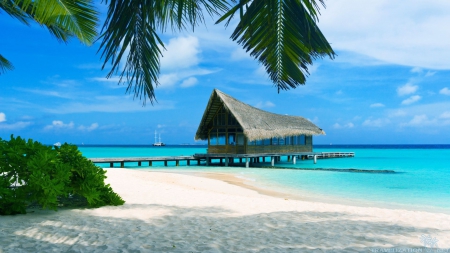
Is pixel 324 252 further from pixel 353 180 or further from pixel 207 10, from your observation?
pixel 353 180

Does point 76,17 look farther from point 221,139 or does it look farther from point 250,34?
point 221,139

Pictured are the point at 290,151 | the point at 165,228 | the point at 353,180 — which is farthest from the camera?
the point at 290,151

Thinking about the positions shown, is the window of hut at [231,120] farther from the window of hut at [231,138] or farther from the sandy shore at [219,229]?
the sandy shore at [219,229]

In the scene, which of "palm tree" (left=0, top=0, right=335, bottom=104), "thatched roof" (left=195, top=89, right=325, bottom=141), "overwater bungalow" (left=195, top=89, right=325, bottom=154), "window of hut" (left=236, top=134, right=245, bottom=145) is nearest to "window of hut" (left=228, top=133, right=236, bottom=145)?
"overwater bungalow" (left=195, top=89, right=325, bottom=154)

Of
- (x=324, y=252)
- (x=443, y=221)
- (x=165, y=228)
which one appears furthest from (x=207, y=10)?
(x=443, y=221)

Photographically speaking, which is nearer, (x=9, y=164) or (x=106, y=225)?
(x=106, y=225)

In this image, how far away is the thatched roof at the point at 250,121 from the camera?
20.4m

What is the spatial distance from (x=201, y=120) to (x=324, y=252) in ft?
59.9

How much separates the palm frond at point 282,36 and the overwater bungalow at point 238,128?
56.2 ft

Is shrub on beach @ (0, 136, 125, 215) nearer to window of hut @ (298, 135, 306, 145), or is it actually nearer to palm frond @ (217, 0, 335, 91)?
palm frond @ (217, 0, 335, 91)

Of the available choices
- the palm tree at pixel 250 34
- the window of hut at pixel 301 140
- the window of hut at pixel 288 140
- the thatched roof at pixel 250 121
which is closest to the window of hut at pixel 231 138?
the thatched roof at pixel 250 121

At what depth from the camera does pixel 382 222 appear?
5391 mm

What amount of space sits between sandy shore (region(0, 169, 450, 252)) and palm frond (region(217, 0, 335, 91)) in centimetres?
195

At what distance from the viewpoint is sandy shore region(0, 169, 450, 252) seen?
386cm
